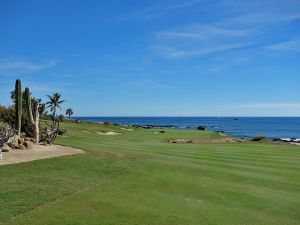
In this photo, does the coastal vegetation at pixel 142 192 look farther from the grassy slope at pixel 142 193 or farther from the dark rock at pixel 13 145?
the dark rock at pixel 13 145

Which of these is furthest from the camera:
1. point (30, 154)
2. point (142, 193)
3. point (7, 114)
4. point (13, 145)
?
point (7, 114)

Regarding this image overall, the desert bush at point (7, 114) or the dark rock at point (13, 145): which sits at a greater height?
the desert bush at point (7, 114)

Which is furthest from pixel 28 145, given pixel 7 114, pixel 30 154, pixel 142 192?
pixel 7 114

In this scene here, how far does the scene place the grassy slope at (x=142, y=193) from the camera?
12.1m

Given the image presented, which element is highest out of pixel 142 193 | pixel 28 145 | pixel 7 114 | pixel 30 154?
pixel 7 114

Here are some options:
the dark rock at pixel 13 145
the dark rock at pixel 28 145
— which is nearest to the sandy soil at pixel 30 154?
the dark rock at pixel 28 145

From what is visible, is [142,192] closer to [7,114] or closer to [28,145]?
[28,145]

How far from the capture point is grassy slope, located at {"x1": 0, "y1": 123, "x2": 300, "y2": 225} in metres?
12.1

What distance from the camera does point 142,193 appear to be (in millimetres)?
15117

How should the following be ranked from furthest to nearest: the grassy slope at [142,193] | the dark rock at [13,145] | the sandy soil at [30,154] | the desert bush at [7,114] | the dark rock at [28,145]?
the desert bush at [7,114] < the dark rock at [28,145] < the dark rock at [13,145] < the sandy soil at [30,154] < the grassy slope at [142,193]

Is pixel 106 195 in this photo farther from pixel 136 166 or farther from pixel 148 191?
pixel 136 166

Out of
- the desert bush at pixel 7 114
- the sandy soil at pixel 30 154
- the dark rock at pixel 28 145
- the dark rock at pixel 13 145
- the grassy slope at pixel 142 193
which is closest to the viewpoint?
the grassy slope at pixel 142 193

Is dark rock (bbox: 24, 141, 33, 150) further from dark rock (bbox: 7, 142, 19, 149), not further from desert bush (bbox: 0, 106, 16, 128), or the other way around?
desert bush (bbox: 0, 106, 16, 128)

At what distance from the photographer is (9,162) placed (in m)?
20.2
